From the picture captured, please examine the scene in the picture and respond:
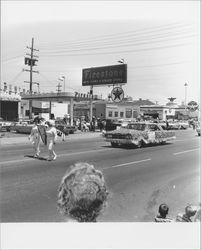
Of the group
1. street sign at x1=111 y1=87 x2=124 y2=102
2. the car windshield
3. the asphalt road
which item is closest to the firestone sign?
street sign at x1=111 y1=87 x2=124 y2=102

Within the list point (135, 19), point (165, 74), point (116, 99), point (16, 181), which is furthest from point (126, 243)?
point (16, 181)

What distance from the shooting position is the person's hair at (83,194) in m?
2.39

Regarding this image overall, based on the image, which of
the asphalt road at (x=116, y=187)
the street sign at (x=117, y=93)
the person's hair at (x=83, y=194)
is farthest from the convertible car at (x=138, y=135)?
the person's hair at (x=83, y=194)

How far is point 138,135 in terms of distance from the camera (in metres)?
13.9

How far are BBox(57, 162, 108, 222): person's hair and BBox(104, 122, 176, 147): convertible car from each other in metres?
11.2

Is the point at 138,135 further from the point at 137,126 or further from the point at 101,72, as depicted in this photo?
the point at 101,72

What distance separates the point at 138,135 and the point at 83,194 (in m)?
11.6

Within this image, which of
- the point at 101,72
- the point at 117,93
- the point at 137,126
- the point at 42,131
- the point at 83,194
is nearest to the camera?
the point at 83,194

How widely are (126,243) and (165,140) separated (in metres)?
13.5

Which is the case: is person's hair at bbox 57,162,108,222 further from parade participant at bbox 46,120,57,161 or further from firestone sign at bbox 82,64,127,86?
parade participant at bbox 46,120,57,161

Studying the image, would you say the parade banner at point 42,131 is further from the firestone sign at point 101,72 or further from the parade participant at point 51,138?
the firestone sign at point 101,72

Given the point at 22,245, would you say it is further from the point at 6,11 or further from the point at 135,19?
the point at 135,19

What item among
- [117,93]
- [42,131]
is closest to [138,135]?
[42,131]

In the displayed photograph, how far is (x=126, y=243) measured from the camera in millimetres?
2402
